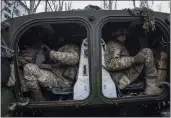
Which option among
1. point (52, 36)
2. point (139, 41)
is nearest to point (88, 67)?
point (52, 36)

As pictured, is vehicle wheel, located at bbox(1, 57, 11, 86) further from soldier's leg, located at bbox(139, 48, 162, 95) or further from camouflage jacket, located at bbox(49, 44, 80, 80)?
soldier's leg, located at bbox(139, 48, 162, 95)

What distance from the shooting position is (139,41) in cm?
433

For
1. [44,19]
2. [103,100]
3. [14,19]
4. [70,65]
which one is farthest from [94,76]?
[14,19]

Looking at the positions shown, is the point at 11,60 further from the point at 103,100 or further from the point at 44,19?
the point at 103,100

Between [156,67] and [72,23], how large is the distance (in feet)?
3.58

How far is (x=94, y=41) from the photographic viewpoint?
3.54 meters

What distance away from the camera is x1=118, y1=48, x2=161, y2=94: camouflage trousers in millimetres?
3818

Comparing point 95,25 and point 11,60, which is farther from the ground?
point 95,25

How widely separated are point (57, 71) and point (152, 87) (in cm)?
111

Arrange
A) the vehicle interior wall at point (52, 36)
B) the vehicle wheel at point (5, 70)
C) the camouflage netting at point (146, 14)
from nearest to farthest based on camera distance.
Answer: the vehicle wheel at point (5, 70), the camouflage netting at point (146, 14), the vehicle interior wall at point (52, 36)

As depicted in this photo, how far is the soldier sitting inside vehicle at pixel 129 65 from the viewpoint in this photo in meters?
3.79

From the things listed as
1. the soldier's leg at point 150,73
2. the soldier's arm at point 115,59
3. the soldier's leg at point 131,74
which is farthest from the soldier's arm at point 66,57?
the soldier's leg at point 150,73

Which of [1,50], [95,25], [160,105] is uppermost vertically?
[95,25]

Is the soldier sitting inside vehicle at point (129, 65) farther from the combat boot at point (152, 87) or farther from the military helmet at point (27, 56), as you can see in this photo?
the military helmet at point (27, 56)
